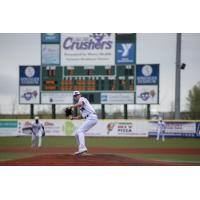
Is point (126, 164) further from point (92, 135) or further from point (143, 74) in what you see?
point (92, 135)

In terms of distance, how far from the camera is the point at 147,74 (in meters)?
22.2

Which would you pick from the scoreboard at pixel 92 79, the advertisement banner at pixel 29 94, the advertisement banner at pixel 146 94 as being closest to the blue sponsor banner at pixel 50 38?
the scoreboard at pixel 92 79

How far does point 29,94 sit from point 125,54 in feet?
16.4

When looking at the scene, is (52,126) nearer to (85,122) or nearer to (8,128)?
(8,128)

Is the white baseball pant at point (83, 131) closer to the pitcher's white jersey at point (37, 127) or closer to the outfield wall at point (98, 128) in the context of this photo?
the pitcher's white jersey at point (37, 127)

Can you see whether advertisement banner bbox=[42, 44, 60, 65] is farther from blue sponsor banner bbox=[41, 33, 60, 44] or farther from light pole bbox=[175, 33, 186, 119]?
light pole bbox=[175, 33, 186, 119]

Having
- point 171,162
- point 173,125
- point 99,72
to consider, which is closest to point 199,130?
point 173,125

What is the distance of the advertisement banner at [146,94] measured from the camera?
→ 22.0 metres

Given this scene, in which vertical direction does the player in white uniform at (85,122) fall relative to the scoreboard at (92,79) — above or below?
below

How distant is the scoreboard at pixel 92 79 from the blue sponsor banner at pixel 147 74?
34 cm

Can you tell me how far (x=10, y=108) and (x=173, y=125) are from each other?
8.39m

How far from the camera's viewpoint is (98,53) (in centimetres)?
2153

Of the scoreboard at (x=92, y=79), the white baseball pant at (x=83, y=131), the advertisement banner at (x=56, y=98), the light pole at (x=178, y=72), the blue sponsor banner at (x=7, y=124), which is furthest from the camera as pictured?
the blue sponsor banner at (x=7, y=124)

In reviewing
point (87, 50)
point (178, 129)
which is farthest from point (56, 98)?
point (178, 129)
